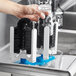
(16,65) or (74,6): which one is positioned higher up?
(74,6)

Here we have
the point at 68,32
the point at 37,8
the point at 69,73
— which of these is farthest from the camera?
the point at 68,32

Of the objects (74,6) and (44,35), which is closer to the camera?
(44,35)

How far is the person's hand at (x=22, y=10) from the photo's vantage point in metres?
0.98

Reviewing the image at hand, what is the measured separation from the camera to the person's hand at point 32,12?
3.21 ft

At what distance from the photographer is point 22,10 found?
1.02 meters

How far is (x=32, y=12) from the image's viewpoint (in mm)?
981

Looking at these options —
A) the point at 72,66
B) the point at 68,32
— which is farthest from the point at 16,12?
the point at 68,32

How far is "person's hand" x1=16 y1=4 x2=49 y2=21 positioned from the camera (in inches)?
38.5

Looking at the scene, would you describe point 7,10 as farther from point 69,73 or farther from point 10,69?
point 69,73

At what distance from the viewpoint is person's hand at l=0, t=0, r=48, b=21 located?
98 cm

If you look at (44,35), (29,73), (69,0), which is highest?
(69,0)

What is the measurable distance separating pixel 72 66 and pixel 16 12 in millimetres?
301

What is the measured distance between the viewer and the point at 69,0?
1.78 meters

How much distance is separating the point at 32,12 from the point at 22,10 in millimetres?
55
